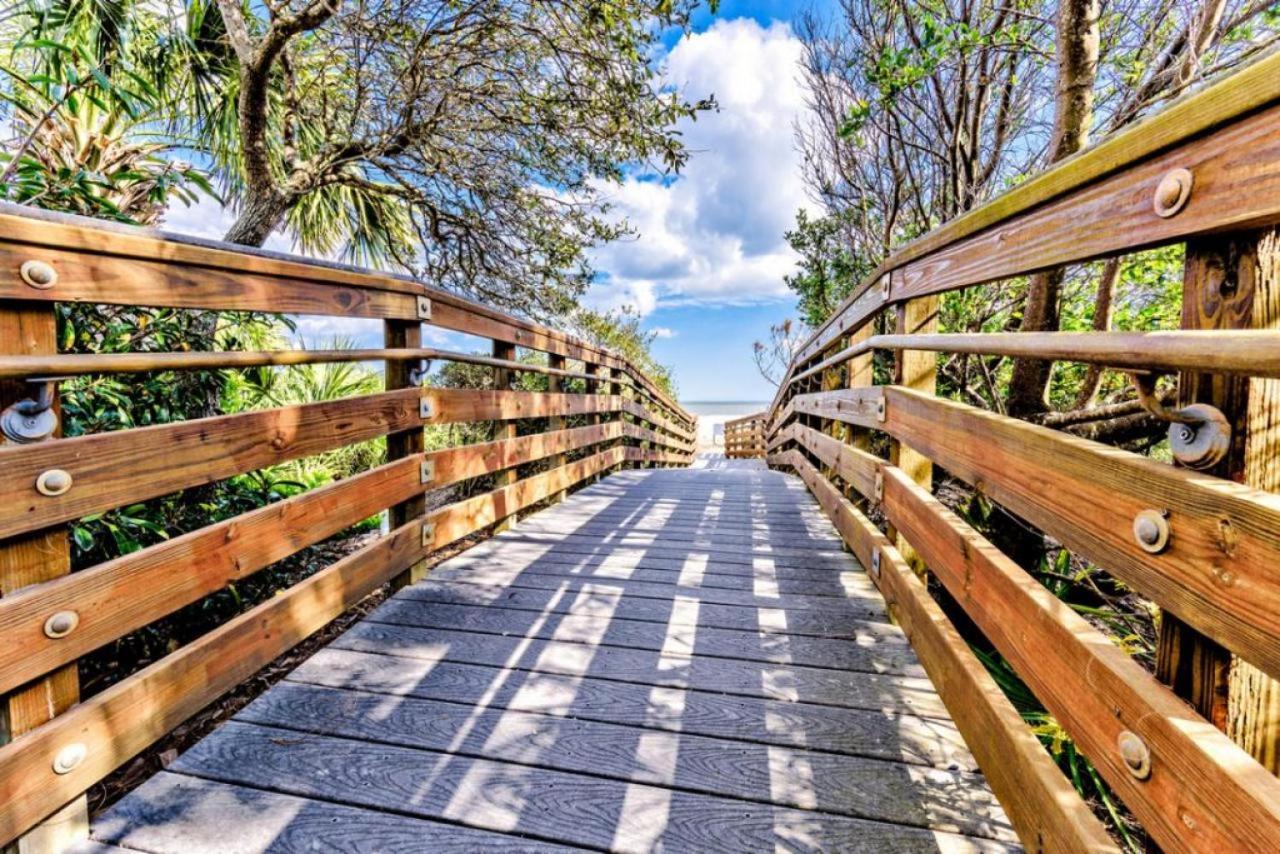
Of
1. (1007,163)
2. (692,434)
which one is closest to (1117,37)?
(1007,163)

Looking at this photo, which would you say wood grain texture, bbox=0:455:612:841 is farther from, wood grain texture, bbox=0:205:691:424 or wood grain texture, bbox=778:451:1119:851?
wood grain texture, bbox=778:451:1119:851

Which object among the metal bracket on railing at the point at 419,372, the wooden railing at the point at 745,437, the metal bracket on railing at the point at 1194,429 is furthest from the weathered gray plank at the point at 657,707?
the wooden railing at the point at 745,437

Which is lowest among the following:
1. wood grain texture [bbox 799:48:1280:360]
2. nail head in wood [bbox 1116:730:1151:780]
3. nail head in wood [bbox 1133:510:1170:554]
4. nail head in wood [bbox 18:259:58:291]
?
nail head in wood [bbox 1116:730:1151:780]

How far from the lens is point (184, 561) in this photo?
1318 millimetres

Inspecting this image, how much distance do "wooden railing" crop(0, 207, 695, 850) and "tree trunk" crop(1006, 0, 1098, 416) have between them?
2333 mm

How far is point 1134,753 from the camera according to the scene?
0.76 m

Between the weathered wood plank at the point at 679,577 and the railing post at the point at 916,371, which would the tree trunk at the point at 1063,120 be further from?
the weathered wood plank at the point at 679,577

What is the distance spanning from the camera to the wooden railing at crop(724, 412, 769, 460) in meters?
16.0

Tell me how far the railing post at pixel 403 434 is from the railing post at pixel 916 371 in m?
1.79

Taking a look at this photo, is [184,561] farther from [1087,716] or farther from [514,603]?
[1087,716]

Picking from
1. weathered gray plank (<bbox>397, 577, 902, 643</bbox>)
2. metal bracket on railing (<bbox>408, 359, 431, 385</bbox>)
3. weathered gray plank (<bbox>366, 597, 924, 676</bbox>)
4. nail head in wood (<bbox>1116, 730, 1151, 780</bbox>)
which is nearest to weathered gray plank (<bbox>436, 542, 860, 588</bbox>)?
weathered gray plank (<bbox>397, 577, 902, 643</bbox>)

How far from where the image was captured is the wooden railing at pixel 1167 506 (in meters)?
0.64

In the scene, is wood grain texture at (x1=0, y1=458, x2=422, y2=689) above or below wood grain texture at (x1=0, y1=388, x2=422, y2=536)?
below

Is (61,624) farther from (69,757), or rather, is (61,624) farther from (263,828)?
(263,828)
